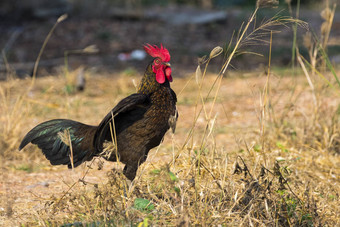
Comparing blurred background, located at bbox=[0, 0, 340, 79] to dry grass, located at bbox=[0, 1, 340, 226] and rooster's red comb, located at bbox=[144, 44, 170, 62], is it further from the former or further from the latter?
rooster's red comb, located at bbox=[144, 44, 170, 62]

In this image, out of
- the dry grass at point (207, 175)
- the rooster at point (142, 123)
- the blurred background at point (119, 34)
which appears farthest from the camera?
the blurred background at point (119, 34)

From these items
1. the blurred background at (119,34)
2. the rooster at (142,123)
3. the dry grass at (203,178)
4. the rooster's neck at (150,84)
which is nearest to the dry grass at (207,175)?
the dry grass at (203,178)

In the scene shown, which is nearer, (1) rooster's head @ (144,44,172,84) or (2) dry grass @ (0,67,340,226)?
(2) dry grass @ (0,67,340,226)

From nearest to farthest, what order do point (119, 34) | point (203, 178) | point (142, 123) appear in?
1. point (142, 123)
2. point (203, 178)
3. point (119, 34)

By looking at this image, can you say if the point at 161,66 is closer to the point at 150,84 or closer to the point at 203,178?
the point at 150,84

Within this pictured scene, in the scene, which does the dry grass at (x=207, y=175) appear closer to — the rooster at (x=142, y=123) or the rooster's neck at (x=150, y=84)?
the rooster at (x=142, y=123)

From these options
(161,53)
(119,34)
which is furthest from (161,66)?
(119,34)

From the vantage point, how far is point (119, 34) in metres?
10.3

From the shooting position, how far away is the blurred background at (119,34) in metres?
8.89

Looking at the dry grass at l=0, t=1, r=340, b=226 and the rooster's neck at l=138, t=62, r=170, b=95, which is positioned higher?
the rooster's neck at l=138, t=62, r=170, b=95

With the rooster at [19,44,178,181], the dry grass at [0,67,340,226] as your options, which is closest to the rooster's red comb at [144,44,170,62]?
the rooster at [19,44,178,181]

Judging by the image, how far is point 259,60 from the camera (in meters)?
9.23

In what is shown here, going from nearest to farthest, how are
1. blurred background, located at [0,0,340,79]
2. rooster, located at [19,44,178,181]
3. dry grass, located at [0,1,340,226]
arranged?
1. dry grass, located at [0,1,340,226]
2. rooster, located at [19,44,178,181]
3. blurred background, located at [0,0,340,79]

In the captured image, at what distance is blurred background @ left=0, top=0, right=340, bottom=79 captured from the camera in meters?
8.89
